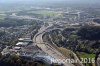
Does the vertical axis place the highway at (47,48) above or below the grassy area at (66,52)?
below

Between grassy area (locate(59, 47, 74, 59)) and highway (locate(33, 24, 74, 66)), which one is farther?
highway (locate(33, 24, 74, 66))

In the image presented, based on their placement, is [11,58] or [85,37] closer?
[11,58]

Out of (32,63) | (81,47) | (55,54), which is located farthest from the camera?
(81,47)

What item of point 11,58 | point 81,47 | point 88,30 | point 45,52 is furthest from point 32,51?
point 88,30

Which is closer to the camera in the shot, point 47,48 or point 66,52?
point 66,52

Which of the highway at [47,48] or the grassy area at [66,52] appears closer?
the grassy area at [66,52]

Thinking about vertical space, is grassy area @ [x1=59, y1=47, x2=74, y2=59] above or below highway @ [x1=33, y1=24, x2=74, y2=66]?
above

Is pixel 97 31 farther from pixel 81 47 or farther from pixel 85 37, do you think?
pixel 81 47

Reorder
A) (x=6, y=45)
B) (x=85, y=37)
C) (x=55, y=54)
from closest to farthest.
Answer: (x=55, y=54) < (x=6, y=45) < (x=85, y=37)

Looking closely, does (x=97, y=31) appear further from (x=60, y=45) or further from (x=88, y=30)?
(x=60, y=45)
